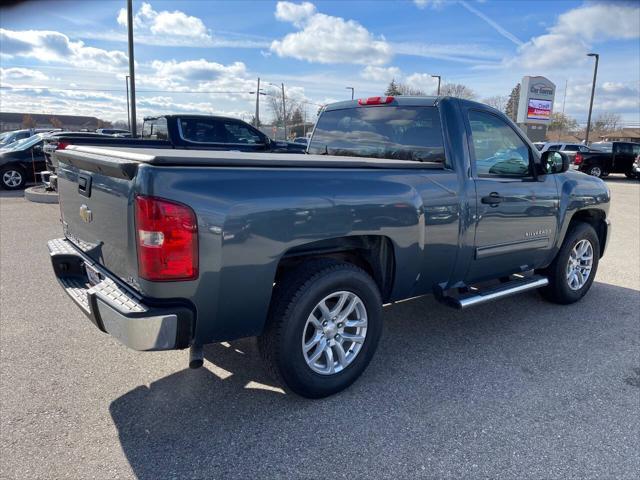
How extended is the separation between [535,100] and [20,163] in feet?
110

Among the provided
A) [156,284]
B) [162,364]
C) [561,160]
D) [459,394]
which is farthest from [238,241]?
[561,160]

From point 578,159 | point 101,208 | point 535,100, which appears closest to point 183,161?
point 101,208

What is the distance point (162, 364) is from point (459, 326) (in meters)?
2.59

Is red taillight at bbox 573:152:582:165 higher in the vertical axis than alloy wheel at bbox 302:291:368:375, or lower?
higher

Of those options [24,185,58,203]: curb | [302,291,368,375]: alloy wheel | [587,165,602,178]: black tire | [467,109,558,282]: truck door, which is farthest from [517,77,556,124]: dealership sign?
[302,291,368,375]: alloy wheel

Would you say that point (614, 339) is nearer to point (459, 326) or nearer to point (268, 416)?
point (459, 326)

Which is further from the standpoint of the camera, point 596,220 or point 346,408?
point 596,220

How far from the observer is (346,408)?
309 cm

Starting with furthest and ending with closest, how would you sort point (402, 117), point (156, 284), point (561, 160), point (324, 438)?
point (561, 160)
point (402, 117)
point (324, 438)
point (156, 284)

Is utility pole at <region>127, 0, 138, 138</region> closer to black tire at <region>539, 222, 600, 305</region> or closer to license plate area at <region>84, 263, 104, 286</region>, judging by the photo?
license plate area at <region>84, 263, 104, 286</region>

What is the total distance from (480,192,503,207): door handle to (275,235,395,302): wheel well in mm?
970

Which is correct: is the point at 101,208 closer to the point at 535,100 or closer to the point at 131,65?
the point at 131,65

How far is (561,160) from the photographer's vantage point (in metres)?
4.39

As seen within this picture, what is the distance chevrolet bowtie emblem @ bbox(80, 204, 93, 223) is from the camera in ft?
9.99
